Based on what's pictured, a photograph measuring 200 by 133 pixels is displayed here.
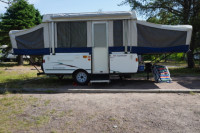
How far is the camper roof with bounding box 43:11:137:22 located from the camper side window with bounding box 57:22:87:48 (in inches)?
9.7

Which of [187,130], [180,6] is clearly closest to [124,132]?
[187,130]

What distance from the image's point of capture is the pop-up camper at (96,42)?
7977 millimetres

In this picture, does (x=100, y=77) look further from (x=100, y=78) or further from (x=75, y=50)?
(x=75, y=50)

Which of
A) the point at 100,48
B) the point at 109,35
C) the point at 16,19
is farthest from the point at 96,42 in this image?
the point at 16,19

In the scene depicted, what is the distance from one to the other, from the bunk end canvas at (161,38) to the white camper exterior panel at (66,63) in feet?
7.58

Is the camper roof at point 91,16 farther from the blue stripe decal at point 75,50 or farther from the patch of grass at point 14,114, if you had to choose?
→ the patch of grass at point 14,114

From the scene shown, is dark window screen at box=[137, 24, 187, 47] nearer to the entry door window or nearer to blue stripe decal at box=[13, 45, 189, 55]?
blue stripe decal at box=[13, 45, 189, 55]

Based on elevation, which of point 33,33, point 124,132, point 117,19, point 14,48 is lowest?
point 124,132

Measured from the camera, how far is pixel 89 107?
5309mm

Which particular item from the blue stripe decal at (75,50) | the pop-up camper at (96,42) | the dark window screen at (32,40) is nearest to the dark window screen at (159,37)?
the pop-up camper at (96,42)

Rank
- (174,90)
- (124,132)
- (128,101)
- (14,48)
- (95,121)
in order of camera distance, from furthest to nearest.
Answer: (14,48) < (174,90) < (128,101) < (95,121) < (124,132)

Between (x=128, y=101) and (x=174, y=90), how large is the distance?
238 centimetres

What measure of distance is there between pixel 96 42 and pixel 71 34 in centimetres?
123

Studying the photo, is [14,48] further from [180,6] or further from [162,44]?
[180,6]
